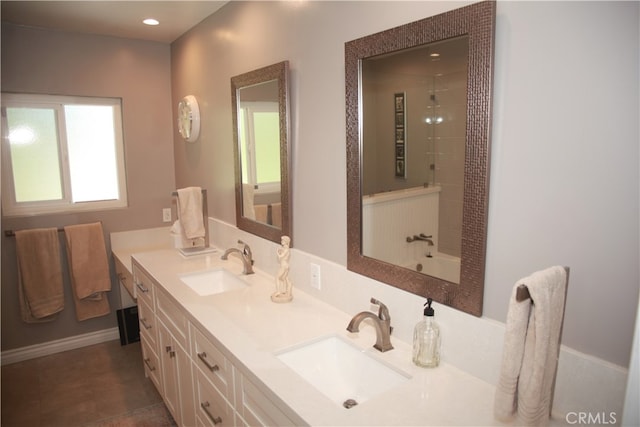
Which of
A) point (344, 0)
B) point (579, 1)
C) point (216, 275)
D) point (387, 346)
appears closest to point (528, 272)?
point (387, 346)

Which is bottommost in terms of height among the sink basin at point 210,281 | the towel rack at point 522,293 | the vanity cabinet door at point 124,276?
the vanity cabinet door at point 124,276

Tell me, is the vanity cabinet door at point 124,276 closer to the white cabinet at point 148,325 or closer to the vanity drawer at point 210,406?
the white cabinet at point 148,325

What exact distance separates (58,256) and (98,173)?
709mm

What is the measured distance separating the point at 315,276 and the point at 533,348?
1.12 meters

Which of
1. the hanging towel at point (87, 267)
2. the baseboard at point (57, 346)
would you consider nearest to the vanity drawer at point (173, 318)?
the hanging towel at point (87, 267)

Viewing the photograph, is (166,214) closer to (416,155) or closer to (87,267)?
(87,267)

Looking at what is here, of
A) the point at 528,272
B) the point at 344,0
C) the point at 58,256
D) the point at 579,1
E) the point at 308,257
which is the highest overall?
the point at 344,0

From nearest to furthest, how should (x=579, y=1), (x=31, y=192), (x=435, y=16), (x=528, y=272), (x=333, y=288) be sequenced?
(x=579, y=1), (x=528, y=272), (x=435, y=16), (x=333, y=288), (x=31, y=192)

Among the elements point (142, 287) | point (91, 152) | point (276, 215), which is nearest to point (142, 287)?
point (142, 287)

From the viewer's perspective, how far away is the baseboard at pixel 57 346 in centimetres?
319

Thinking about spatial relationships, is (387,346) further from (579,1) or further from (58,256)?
(58,256)

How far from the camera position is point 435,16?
4.26 feet

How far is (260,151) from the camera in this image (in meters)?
2.33

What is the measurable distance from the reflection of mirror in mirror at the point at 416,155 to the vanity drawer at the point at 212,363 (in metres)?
0.68
